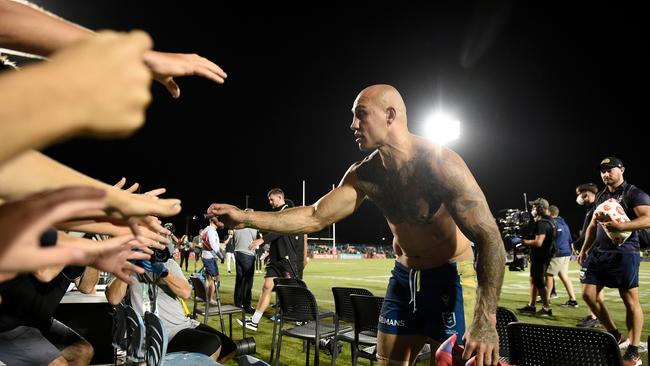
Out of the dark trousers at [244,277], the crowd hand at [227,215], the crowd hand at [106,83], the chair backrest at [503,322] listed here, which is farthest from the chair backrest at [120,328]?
the dark trousers at [244,277]

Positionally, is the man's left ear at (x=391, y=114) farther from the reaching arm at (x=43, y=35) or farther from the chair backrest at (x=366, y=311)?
the reaching arm at (x=43, y=35)

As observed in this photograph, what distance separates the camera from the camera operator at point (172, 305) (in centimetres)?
443

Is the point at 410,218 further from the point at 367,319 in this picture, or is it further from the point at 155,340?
the point at 155,340

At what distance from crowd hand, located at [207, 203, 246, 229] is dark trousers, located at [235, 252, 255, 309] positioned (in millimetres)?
7093

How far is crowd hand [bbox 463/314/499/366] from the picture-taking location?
259 centimetres

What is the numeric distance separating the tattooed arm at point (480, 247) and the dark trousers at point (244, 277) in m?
7.80

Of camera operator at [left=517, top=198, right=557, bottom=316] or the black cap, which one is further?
camera operator at [left=517, top=198, right=557, bottom=316]

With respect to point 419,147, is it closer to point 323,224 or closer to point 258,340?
point 323,224

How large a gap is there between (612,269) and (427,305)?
13.3 ft

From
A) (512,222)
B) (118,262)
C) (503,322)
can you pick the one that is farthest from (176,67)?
(512,222)

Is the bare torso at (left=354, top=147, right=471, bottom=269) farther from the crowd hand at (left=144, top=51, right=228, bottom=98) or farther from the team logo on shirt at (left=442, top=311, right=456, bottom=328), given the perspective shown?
the crowd hand at (left=144, top=51, right=228, bottom=98)

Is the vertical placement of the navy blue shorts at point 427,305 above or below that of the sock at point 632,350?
above

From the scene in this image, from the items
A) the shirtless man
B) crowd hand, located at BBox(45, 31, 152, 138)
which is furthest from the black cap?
crowd hand, located at BBox(45, 31, 152, 138)

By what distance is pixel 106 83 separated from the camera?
718 mm
